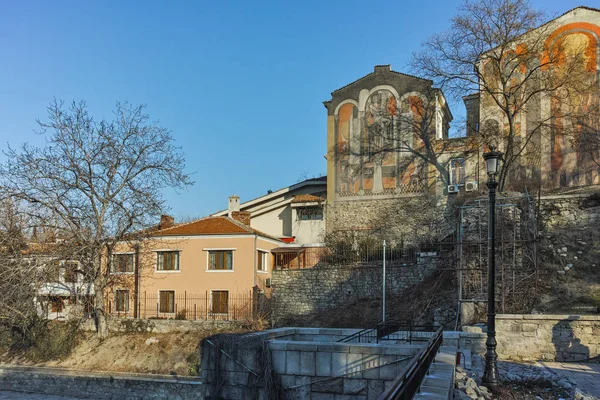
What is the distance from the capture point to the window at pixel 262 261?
27922mm

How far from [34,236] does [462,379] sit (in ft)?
75.0

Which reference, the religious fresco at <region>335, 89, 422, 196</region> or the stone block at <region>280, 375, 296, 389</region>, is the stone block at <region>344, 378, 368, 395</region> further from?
the religious fresco at <region>335, 89, 422, 196</region>

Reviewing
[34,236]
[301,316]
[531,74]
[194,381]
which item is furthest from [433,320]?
[34,236]

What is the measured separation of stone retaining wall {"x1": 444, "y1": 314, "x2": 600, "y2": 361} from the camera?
12.3 meters

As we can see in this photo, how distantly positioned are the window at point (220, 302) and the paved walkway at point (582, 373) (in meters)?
17.5

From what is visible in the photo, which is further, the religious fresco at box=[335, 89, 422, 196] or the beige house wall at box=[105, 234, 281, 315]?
the religious fresco at box=[335, 89, 422, 196]

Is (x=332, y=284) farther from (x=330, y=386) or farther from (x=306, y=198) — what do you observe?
(x=330, y=386)

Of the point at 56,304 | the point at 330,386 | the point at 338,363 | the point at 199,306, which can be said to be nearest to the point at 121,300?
the point at 56,304

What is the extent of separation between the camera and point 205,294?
27.4 meters

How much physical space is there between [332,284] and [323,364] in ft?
48.4

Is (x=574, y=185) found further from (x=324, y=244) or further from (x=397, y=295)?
(x=324, y=244)

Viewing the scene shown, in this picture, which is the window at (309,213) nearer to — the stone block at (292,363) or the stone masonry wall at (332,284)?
the stone masonry wall at (332,284)

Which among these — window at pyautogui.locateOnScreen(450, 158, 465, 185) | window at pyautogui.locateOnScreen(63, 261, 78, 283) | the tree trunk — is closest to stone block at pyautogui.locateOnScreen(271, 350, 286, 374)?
the tree trunk

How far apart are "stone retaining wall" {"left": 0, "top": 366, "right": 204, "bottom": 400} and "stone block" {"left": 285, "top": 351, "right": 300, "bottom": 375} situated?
9.80 meters
